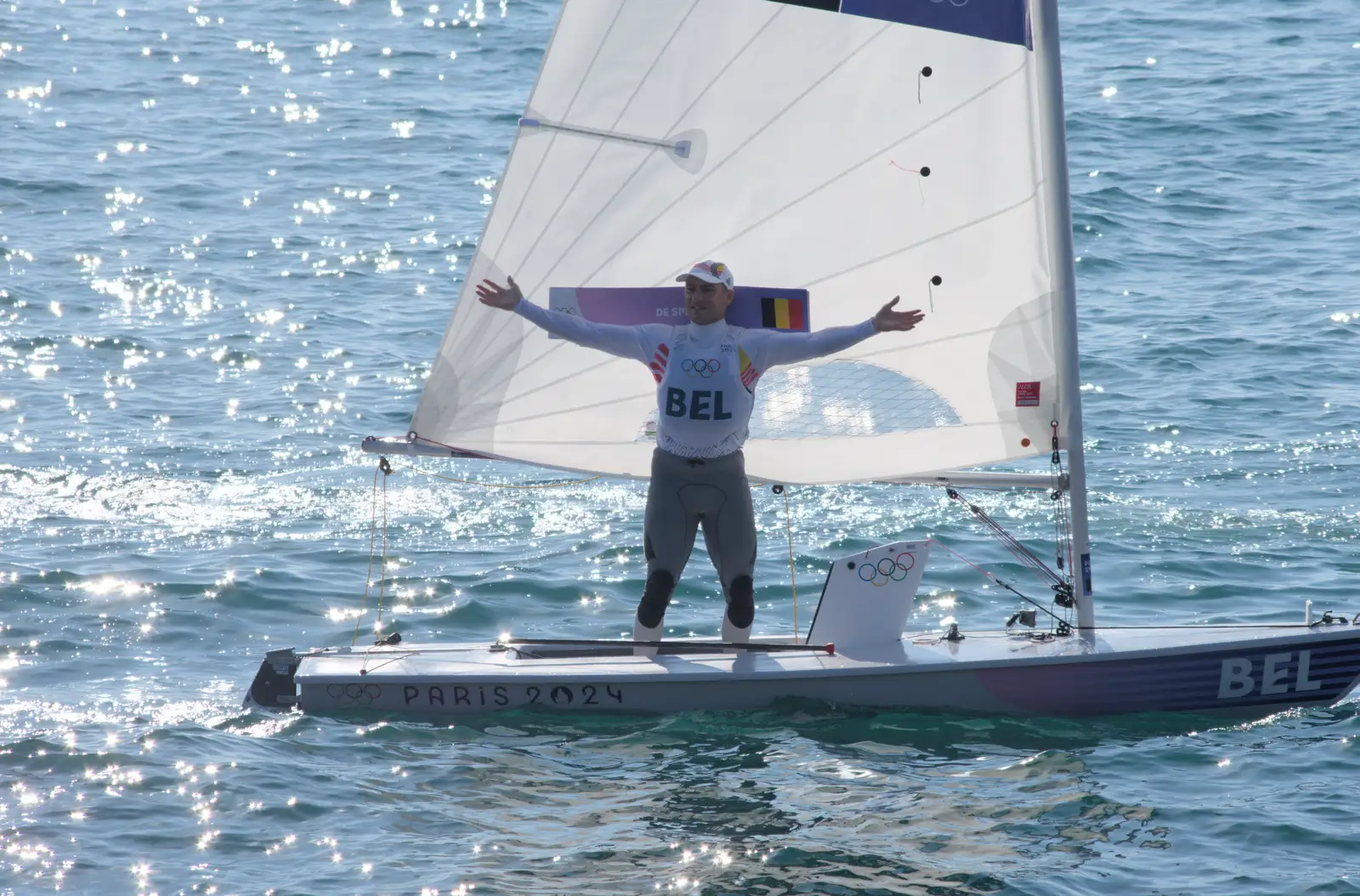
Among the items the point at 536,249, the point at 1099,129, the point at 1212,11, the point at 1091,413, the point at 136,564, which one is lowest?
the point at 136,564

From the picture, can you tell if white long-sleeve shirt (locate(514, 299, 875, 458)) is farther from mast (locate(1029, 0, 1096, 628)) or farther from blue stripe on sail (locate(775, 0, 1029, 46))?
blue stripe on sail (locate(775, 0, 1029, 46))

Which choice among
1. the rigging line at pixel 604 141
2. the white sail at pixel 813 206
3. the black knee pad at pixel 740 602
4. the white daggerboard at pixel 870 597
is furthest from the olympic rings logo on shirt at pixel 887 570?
the rigging line at pixel 604 141

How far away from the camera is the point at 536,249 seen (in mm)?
7879

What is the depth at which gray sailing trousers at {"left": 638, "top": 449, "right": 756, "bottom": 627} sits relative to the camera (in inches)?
299

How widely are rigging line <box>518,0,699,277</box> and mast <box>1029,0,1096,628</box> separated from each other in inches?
63.6

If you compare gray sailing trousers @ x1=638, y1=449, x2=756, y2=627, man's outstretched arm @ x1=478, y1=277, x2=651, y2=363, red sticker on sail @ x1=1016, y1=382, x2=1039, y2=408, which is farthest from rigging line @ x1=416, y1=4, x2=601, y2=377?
red sticker on sail @ x1=1016, y1=382, x2=1039, y2=408

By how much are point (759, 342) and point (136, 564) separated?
4540 millimetres

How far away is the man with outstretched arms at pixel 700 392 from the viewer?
745 centimetres

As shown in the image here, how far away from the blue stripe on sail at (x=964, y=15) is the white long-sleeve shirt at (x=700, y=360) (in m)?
1.47

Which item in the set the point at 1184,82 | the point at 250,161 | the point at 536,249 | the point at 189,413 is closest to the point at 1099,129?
the point at 1184,82

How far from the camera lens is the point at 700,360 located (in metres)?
7.46

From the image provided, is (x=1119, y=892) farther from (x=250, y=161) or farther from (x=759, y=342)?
(x=250, y=161)

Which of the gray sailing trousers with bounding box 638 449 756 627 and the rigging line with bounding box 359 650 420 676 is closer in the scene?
the gray sailing trousers with bounding box 638 449 756 627

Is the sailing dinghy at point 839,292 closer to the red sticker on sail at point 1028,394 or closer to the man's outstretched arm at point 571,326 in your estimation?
the red sticker on sail at point 1028,394
